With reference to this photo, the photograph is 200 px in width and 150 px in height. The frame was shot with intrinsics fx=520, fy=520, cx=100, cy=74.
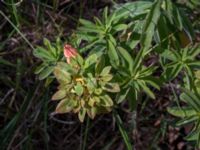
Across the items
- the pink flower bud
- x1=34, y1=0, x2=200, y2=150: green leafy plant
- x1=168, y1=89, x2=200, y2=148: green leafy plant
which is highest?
the pink flower bud

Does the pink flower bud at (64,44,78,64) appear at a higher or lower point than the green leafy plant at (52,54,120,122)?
higher

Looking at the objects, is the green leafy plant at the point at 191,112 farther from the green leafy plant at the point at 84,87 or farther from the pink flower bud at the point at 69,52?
the pink flower bud at the point at 69,52

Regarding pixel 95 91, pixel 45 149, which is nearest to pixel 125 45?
pixel 95 91

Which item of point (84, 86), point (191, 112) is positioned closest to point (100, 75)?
point (84, 86)

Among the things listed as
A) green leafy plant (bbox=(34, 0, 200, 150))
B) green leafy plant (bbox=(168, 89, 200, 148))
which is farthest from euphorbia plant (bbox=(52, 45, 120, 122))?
green leafy plant (bbox=(168, 89, 200, 148))

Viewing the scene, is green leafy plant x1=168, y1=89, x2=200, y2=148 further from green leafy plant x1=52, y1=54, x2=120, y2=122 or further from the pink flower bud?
the pink flower bud

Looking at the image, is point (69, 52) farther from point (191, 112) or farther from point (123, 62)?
point (191, 112)

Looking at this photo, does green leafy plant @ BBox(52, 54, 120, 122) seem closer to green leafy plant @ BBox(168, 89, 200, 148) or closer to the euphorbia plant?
the euphorbia plant

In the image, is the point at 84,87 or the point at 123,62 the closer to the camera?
the point at 84,87
